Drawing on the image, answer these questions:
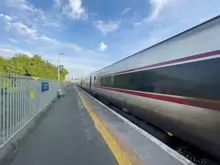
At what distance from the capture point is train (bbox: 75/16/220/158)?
3.21 meters

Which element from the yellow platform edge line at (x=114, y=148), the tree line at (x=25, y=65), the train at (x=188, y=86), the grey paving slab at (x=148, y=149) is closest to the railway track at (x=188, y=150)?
the train at (x=188, y=86)

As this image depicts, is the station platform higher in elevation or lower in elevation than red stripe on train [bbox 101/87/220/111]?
lower

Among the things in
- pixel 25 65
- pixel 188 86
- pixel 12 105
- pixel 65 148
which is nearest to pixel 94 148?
pixel 65 148

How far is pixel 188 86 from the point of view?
3.82 metres

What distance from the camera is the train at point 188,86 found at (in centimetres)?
321

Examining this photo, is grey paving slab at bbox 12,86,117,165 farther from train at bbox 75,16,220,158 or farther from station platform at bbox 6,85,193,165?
train at bbox 75,16,220,158

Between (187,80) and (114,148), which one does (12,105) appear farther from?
(187,80)

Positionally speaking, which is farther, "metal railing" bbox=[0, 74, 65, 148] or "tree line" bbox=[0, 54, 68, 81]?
"tree line" bbox=[0, 54, 68, 81]

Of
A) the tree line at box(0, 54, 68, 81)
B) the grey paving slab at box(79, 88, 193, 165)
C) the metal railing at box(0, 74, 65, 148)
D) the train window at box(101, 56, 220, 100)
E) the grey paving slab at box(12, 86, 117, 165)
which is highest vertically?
the tree line at box(0, 54, 68, 81)

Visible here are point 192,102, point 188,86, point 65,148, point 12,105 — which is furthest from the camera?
→ point 12,105

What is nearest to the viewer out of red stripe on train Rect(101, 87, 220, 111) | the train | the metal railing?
red stripe on train Rect(101, 87, 220, 111)

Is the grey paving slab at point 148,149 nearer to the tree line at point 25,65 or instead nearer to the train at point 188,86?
the train at point 188,86

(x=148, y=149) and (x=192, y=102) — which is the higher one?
(x=192, y=102)

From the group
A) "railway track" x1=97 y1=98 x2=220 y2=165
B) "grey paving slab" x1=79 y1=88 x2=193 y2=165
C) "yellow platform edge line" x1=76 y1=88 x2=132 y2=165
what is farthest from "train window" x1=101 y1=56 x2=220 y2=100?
"yellow platform edge line" x1=76 y1=88 x2=132 y2=165
